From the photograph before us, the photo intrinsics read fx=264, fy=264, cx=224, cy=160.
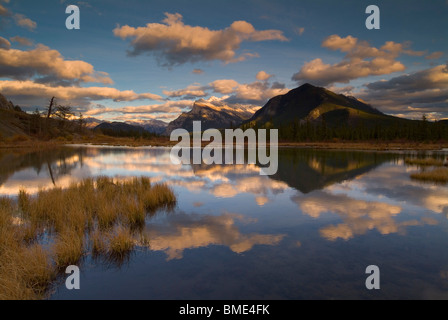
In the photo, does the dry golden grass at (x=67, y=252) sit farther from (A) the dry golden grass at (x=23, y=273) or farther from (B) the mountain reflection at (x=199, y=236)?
(B) the mountain reflection at (x=199, y=236)

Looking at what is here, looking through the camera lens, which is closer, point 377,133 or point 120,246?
point 120,246

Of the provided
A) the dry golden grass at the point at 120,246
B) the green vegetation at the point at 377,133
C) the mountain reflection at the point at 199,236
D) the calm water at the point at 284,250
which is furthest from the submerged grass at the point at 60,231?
the green vegetation at the point at 377,133

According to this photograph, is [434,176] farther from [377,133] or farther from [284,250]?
[377,133]

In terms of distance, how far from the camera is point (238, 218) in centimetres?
1599

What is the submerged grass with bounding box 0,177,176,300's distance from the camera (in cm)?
813

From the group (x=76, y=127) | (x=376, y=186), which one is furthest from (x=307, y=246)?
(x=76, y=127)

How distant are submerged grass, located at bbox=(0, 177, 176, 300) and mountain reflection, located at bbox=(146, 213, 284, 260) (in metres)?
1.20

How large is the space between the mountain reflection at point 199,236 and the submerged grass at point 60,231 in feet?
3.94

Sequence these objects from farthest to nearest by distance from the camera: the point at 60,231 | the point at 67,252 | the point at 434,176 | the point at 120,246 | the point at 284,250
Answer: the point at 434,176
the point at 60,231
the point at 284,250
the point at 120,246
the point at 67,252

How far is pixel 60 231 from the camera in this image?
12.3m

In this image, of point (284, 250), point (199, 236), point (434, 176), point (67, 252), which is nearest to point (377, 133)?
point (434, 176)

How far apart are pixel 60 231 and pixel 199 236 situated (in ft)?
21.3

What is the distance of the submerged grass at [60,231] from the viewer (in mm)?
8133
